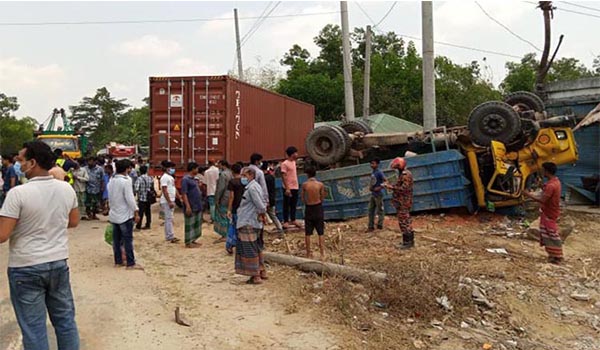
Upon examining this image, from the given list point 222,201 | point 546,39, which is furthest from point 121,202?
point 546,39

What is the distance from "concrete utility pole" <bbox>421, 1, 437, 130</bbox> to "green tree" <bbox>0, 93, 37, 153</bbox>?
34338mm

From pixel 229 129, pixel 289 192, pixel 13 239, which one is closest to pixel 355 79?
pixel 229 129

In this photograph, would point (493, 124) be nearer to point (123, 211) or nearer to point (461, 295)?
point (461, 295)

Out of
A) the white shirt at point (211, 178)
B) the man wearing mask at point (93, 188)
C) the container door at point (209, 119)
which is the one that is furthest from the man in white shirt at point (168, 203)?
the man wearing mask at point (93, 188)

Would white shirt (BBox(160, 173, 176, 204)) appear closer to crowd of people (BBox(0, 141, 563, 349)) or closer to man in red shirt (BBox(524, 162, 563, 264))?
crowd of people (BBox(0, 141, 563, 349))

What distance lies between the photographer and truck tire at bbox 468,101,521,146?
9.84 metres

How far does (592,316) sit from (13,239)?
5878mm

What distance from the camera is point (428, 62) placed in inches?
498

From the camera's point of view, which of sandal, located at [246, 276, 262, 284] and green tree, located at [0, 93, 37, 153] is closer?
sandal, located at [246, 276, 262, 284]

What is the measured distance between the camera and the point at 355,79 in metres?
34.0

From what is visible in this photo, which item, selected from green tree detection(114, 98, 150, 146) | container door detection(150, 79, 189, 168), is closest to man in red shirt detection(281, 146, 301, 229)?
container door detection(150, 79, 189, 168)

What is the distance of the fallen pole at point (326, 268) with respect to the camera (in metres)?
6.17

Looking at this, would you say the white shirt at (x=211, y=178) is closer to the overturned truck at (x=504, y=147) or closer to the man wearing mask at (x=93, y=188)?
the man wearing mask at (x=93, y=188)

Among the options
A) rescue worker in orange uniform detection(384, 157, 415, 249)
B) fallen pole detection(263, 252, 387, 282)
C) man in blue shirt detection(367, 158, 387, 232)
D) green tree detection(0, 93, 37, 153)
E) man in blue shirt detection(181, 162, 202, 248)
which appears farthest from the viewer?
green tree detection(0, 93, 37, 153)
